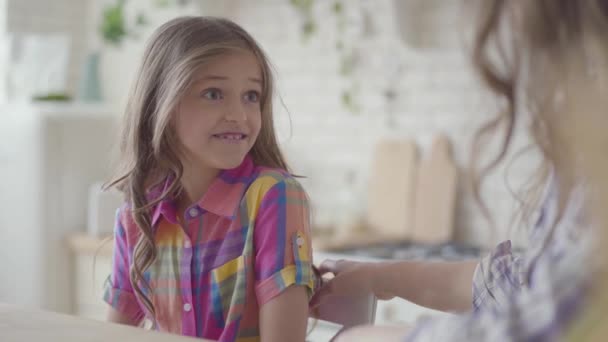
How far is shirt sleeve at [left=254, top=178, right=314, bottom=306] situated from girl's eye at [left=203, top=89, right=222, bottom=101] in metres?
0.17

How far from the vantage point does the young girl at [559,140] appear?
568 millimetres

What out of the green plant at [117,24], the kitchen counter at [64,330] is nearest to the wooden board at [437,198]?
the green plant at [117,24]

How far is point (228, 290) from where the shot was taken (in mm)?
1291

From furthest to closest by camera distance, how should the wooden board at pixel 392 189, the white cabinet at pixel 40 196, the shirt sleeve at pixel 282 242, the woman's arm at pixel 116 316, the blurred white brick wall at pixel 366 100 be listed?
the white cabinet at pixel 40 196 → the wooden board at pixel 392 189 → the blurred white brick wall at pixel 366 100 → the woman's arm at pixel 116 316 → the shirt sleeve at pixel 282 242

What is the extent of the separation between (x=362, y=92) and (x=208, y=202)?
1989 millimetres

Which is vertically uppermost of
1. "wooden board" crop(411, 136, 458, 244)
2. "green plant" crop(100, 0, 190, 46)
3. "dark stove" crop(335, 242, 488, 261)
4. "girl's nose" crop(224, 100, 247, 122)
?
"green plant" crop(100, 0, 190, 46)

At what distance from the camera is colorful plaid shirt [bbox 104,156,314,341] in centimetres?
124

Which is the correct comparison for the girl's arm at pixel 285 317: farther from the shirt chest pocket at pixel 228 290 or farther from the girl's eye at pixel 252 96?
the girl's eye at pixel 252 96

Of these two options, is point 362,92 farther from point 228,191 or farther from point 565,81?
point 565,81

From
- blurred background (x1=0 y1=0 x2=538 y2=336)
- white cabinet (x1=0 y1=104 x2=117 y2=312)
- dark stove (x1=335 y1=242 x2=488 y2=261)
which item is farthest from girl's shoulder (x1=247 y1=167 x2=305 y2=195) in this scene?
white cabinet (x1=0 y1=104 x2=117 y2=312)

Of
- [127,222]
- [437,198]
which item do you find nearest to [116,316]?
[127,222]

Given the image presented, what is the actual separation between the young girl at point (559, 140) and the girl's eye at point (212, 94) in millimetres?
734

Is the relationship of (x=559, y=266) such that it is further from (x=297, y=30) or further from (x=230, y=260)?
(x=297, y=30)

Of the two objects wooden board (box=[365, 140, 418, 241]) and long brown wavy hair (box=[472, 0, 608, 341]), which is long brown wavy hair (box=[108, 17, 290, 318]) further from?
wooden board (box=[365, 140, 418, 241])
